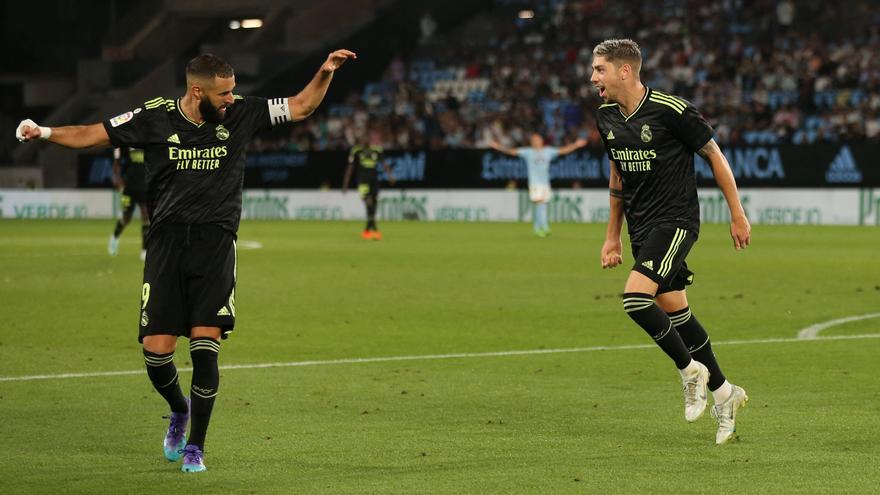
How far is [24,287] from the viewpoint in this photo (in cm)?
2000

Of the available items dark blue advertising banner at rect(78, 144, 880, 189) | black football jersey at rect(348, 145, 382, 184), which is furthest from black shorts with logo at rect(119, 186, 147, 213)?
dark blue advertising banner at rect(78, 144, 880, 189)

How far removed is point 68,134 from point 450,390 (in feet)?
12.6

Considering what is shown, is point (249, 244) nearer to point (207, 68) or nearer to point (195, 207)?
point (195, 207)

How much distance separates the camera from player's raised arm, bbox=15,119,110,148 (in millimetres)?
7414

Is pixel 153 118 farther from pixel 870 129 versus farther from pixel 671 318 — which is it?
pixel 870 129

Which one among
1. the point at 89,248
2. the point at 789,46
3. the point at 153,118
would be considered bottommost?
the point at 89,248

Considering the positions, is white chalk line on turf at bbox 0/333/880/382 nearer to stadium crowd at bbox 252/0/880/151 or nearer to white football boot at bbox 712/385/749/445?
white football boot at bbox 712/385/749/445

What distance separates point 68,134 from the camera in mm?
7609

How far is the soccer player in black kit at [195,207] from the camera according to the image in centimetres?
776

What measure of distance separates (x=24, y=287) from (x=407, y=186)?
1008 inches

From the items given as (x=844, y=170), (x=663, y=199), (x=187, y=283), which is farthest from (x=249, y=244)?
(x=187, y=283)

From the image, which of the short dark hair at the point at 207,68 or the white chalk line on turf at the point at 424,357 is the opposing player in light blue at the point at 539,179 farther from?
the short dark hair at the point at 207,68

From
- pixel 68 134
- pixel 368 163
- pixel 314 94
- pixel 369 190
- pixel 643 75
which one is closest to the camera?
pixel 68 134

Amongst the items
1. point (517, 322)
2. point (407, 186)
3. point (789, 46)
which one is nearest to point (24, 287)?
point (517, 322)
